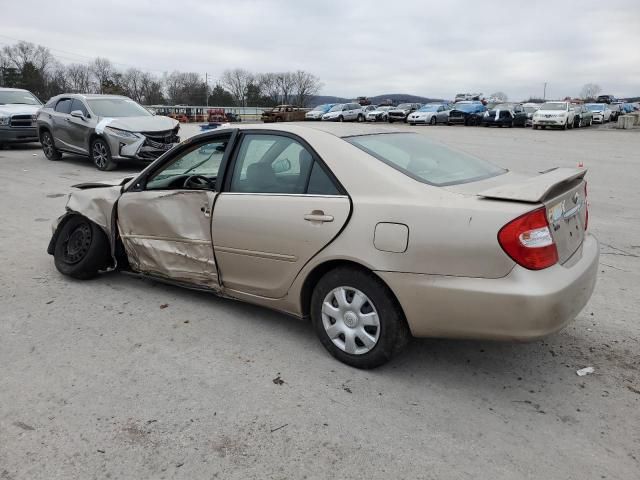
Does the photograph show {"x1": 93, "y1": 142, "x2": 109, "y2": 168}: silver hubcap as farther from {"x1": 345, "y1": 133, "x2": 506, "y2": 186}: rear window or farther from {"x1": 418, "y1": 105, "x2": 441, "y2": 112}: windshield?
{"x1": 418, "y1": 105, "x2": 441, "y2": 112}: windshield

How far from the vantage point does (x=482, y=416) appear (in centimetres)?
276

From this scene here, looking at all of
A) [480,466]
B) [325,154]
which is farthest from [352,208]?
[480,466]

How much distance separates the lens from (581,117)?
112 ft

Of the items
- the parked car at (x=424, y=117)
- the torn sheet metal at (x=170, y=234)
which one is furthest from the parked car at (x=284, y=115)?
the torn sheet metal at (x=170, y=234)

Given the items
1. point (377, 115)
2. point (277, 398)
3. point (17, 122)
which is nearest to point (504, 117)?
point (377, 115)

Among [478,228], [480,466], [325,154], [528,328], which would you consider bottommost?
[480,466]

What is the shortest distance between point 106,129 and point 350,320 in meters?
9.86

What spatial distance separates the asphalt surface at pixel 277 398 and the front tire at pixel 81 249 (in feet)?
0.75

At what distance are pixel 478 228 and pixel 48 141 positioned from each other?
13276 millimetres

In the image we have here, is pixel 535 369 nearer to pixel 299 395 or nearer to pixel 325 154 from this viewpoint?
pixel 299 395

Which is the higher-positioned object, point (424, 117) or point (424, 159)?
point (424, 117)

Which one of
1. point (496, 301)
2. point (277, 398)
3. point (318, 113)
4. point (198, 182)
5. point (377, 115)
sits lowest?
point (277, 398)

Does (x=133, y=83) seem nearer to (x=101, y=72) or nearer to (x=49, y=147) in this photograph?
(x=101, y=72)

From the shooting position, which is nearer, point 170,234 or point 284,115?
point 170,234
